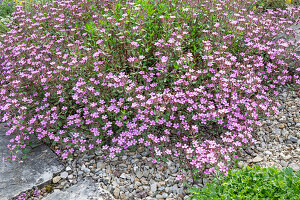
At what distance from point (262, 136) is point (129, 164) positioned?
2.20m

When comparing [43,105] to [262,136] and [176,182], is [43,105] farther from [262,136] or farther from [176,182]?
[262,136]

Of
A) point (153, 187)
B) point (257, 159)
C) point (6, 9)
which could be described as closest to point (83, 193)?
point (153, 187)

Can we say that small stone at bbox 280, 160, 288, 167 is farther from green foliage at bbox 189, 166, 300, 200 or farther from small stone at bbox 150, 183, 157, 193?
small stone at bbox 150, 183, 157, 193

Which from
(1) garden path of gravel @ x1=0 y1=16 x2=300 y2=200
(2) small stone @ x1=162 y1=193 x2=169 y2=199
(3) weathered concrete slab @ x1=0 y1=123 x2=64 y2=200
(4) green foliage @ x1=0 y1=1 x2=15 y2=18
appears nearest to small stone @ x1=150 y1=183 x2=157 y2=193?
(1) garden path of gravel @ x1=0 y1=16 x2=300 y2=200

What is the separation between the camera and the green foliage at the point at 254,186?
266 cm

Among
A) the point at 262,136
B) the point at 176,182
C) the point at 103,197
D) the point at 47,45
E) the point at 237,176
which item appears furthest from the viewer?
the point at 47,45

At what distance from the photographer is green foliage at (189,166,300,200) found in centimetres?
266

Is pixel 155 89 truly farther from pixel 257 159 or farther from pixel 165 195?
pixel 257 159

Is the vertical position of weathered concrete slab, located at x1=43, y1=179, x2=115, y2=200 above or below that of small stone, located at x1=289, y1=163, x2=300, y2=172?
below

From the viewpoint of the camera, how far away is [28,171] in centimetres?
366

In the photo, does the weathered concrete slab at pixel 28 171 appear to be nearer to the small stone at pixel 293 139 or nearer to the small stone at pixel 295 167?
the small stone at pixel 295 167

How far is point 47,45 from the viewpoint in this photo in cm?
490

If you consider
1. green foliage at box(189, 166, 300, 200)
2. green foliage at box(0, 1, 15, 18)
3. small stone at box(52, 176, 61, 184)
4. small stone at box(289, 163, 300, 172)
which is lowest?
small stone at box(52, 176, 61, 184)

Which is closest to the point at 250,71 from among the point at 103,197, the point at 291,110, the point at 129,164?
the point at 291,110
